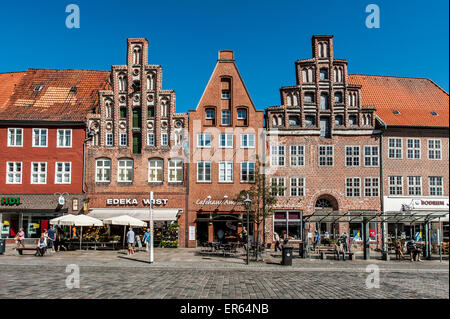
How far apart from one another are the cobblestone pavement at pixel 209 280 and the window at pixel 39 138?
13.3m

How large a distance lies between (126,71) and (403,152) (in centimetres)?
2442

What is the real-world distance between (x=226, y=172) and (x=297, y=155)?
245 inches

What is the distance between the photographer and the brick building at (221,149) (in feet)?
108

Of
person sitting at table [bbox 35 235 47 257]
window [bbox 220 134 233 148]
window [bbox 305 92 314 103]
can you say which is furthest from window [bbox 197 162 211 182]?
person sitting at table [bbox 35 235 47 257]

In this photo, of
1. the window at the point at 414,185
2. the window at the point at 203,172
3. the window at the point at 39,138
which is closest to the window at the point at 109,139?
the window at the point at 39,138

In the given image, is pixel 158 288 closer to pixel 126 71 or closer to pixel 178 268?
pixel 178 268

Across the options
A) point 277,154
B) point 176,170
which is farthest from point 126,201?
point 277,154

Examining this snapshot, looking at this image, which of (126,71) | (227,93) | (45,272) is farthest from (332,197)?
(45,272)

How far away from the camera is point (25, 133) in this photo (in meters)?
33.5

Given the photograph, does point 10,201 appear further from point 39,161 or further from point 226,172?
point 226,172

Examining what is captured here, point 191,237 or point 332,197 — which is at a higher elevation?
point 332,197

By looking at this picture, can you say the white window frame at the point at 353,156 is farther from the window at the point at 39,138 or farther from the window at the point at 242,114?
the window at the point at 39,138

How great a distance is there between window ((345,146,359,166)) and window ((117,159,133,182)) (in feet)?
60.2

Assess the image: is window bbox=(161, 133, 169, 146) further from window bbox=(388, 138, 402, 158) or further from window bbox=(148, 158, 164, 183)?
window bbox=(388, 138, 402, 158)
